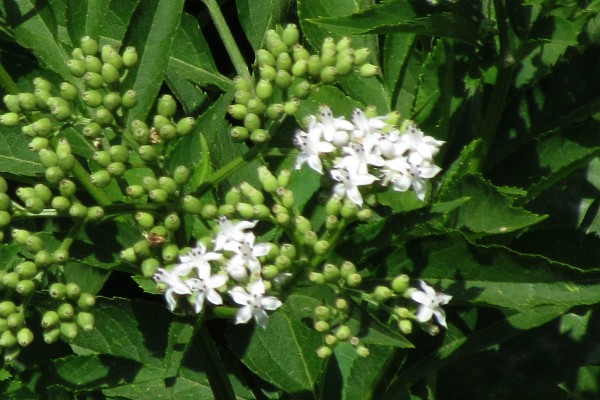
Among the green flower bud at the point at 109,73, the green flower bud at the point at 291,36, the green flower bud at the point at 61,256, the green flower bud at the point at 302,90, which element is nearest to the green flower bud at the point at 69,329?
the green flower bud at the point at 61,256

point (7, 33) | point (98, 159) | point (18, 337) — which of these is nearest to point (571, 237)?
point (98, 159)

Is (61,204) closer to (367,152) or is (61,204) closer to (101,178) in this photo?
(101,178)

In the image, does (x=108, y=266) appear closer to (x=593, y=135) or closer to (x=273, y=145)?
(x=273, y=145)

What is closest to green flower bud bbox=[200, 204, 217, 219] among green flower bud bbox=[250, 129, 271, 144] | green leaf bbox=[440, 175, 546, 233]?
green flower bud bbox=[250, 129, 271, 144]

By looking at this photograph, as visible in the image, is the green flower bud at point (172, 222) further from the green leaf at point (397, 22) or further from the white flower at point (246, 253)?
the green leaf at point (397, 22)

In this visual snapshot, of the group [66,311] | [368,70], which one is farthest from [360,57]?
[66,311]

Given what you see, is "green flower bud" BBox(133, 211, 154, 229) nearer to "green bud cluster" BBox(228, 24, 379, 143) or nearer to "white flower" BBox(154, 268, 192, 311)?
"white flower" BBox(154, 268, 192, 311)
